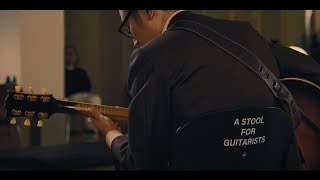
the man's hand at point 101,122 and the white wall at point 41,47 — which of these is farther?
the white wall at point 41,47

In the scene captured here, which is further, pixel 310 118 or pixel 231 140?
pixel 310 118

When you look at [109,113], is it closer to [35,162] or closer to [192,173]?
[192,173]

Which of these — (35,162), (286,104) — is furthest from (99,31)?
(286,104)

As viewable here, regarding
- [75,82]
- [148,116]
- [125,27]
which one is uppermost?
[125,27]

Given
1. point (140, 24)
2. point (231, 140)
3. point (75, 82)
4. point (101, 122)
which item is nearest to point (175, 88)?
point (231, 140)

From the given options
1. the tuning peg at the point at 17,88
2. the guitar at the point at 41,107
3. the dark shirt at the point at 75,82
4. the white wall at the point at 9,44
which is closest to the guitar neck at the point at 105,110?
the guitar at the point at 41,107

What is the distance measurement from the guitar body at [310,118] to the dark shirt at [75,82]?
5367mm

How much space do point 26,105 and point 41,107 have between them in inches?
2.7

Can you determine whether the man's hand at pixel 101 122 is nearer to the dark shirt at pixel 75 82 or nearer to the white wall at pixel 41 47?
the white wall at pixel 41 47

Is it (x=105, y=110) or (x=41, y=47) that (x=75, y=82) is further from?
(x=105, y=110)

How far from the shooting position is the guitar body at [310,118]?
1.40m

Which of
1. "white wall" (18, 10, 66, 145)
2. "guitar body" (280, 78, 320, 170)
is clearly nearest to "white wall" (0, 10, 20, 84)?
"white wall" (18, 10, 66, 145)

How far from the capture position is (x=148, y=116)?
1.05 metres

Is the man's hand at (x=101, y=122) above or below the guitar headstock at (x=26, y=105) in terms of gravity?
below
